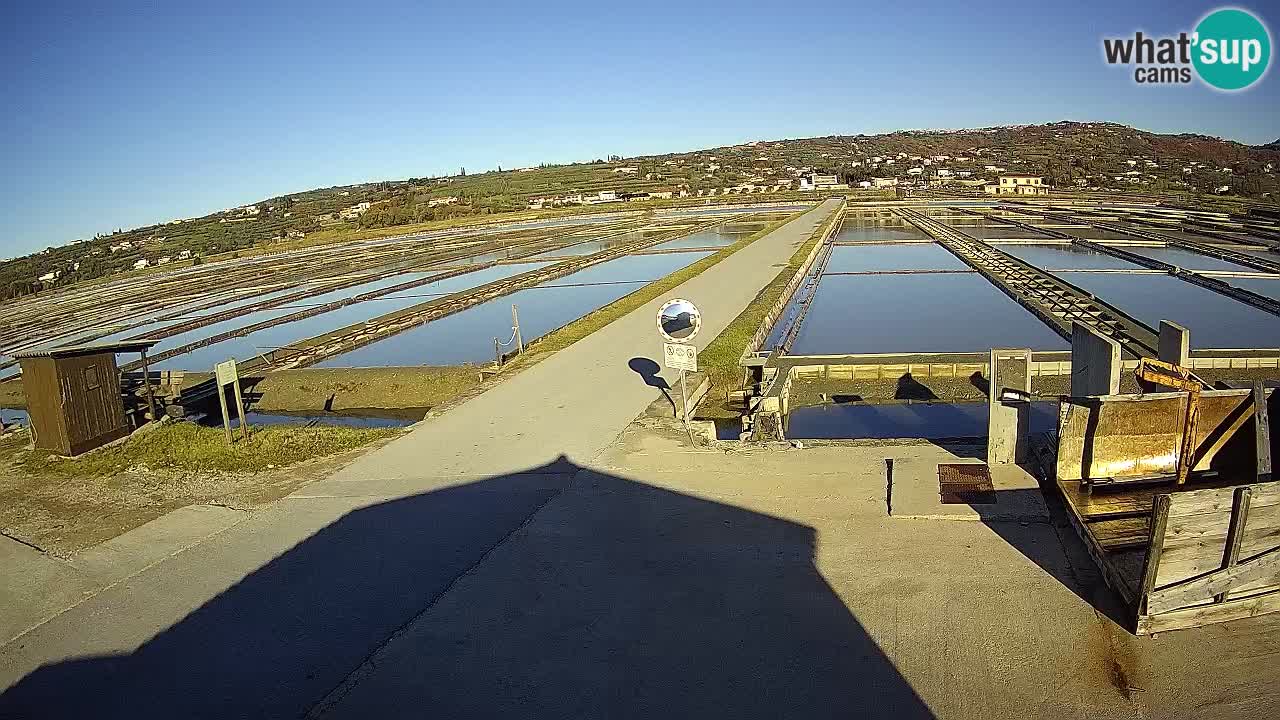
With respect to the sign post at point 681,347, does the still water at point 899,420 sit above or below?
below

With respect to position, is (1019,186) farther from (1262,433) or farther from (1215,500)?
(1215,500)

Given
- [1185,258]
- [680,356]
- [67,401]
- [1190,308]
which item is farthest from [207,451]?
[1185,258]

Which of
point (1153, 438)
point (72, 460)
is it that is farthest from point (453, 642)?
point (72, 460)

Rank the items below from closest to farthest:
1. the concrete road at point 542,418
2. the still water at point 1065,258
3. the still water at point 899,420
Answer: the concrete road at point 542,418 → the still water at point 899,420 → the still water at point 1065,258

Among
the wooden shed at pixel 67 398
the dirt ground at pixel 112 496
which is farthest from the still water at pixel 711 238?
the dirt ground at pixel 112 496

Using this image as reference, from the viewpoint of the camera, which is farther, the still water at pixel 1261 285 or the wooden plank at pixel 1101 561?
the still water at pixel 1261 285

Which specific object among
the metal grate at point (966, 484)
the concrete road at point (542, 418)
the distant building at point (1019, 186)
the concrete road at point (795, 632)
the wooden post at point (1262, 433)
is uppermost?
the distant building at point (1019, 186)

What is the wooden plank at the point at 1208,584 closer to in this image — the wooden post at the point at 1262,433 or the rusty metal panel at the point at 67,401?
the wooden post at the point at 1262,433
